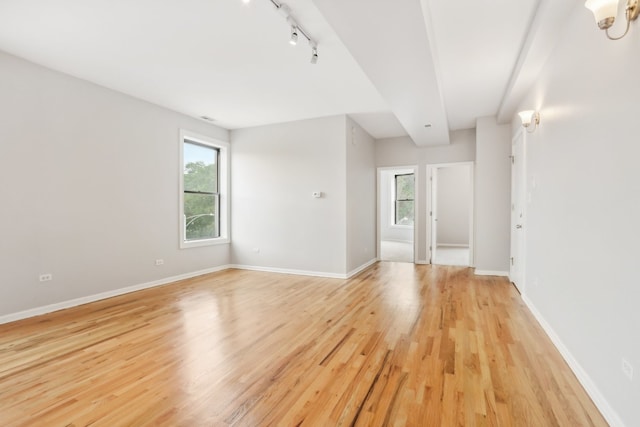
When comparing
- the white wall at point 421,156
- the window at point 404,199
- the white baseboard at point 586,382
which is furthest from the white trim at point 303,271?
the window at point 404,199

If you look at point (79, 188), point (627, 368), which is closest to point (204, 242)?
point (79, 188)

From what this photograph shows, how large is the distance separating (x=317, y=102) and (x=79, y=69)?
3.00 m

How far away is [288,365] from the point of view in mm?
2322

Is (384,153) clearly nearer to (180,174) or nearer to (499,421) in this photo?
(180,174)

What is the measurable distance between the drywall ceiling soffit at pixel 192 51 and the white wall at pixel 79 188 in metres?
0.35

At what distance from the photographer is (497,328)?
9.96ft

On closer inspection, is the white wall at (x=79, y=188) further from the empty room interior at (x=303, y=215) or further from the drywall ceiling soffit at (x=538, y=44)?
the drywall ceiling soffit at (x=538, y=44)

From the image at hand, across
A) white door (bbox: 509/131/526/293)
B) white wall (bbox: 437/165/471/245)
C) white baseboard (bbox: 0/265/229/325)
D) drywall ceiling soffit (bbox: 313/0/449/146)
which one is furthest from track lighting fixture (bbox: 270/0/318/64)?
white wall (bbox: 437/165/471/245)

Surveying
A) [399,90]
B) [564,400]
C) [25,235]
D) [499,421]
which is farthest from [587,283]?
[25,235]

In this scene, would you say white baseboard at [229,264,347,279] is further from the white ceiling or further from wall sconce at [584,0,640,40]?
wall sconce at [584,0,640,40]

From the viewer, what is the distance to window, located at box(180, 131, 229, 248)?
5.45 metres

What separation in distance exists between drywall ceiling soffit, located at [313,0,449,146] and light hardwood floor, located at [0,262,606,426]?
257 cm

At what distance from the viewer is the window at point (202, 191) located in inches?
214

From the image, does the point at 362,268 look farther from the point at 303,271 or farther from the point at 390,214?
the point at 390,214
